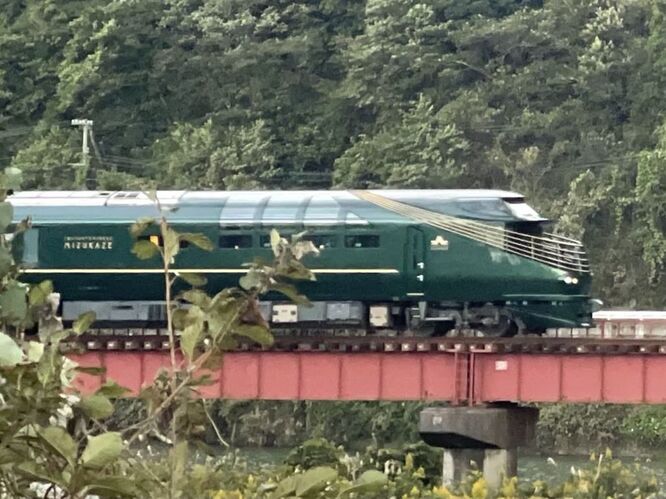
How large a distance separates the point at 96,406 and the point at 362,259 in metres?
25.3

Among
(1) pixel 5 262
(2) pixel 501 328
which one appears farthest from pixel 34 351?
(2) pixel 501 328

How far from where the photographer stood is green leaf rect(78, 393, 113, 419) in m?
3.98

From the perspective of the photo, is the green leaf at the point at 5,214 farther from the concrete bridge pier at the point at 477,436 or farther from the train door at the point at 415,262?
the train door at the point at 415,262

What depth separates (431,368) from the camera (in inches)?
1112

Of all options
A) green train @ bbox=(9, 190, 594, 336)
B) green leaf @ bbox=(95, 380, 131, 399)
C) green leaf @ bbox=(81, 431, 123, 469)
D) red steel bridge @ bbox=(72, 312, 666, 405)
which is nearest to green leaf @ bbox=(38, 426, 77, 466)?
green leaf @ bbox=(81, 431, 123, 469)

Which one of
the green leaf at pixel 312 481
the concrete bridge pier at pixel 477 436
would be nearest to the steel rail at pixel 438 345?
the concrete bridge pier at pixel 477 436

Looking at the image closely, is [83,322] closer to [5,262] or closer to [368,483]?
[5,262]

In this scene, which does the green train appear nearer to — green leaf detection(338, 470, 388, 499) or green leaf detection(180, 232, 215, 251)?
green leaf detection(180, 232, 215, 251)

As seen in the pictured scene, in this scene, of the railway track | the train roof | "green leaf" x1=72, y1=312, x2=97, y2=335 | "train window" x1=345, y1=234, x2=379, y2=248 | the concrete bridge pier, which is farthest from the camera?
the train roof

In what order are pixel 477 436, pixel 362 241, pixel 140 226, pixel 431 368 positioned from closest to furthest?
pixel 140 226 < pixel 431 368 < pixel 477 436 < pixel 362 241

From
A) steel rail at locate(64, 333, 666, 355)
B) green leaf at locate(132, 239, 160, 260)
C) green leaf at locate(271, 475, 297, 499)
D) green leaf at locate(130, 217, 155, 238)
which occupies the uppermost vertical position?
green leaf at locate(130, 217, 155, 238)

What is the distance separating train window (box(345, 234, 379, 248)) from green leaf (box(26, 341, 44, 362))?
83.1 ft

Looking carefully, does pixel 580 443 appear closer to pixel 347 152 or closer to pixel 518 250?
pixel 347 152

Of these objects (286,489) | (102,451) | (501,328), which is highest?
(102,451)
